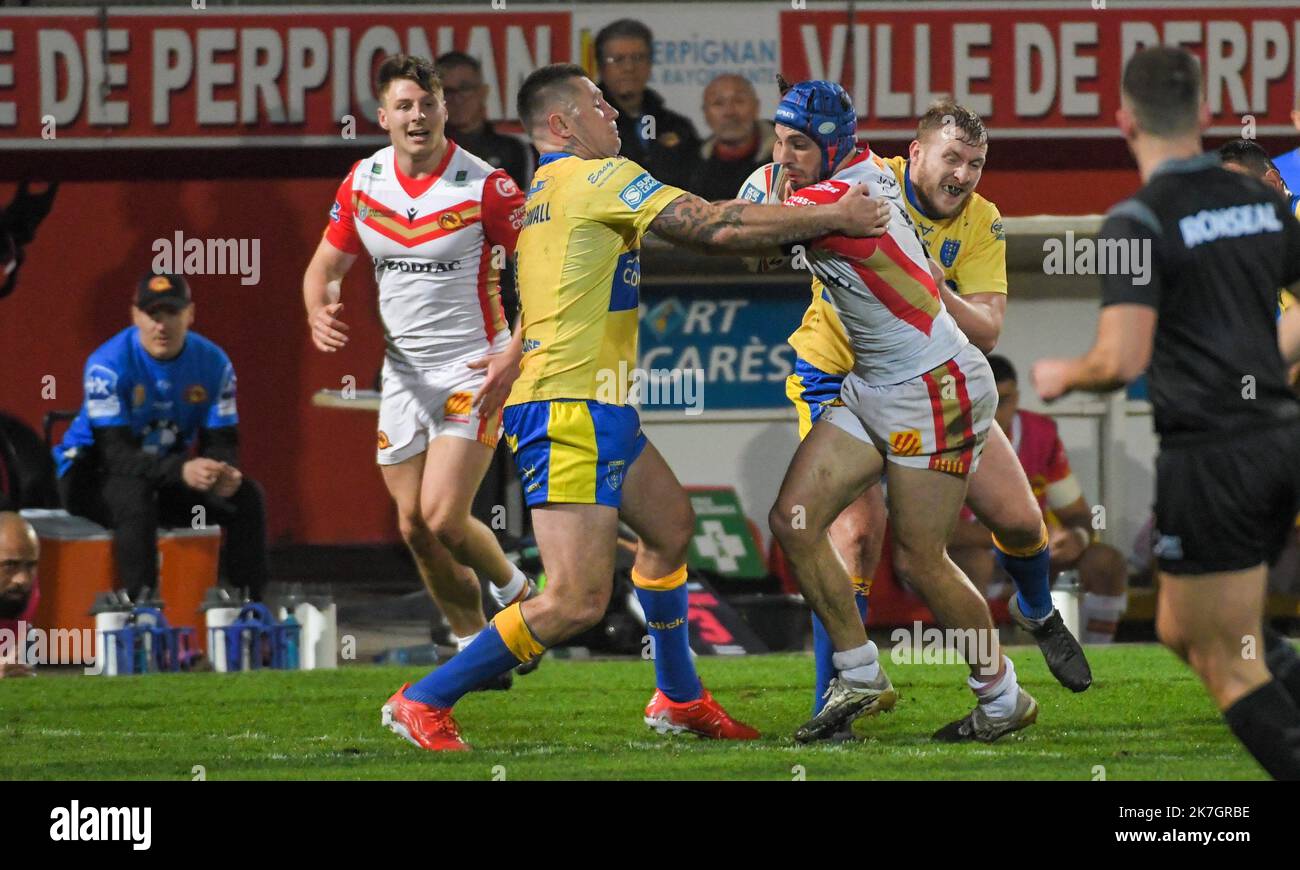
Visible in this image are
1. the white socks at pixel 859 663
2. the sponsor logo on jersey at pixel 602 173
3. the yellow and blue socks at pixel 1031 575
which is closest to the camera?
the sponsor logo on jersey at pixel 602 173

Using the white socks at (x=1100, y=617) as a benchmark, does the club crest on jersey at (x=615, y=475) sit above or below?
above

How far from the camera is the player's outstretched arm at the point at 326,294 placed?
7.24 meters

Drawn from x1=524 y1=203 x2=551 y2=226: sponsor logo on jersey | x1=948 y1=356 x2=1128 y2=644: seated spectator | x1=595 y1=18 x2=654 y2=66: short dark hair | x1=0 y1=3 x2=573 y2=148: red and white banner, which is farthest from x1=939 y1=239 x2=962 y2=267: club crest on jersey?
x1=0 y1=3 x2=573 y2=148: red and white banner

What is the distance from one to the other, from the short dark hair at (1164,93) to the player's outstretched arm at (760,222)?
3.22 feet

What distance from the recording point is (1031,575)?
689 cm

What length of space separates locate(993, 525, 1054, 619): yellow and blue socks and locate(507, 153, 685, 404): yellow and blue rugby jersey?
5.54 ft

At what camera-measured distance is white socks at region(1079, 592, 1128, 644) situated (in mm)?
9773

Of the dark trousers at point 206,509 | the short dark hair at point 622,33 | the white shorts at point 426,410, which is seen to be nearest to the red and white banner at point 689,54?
the short dark hair at point 622,33

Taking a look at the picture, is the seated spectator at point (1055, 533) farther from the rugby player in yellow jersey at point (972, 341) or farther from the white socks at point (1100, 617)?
the rugby player in yellow jersey at point (972, 341)

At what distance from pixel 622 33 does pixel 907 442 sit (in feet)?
17.3
